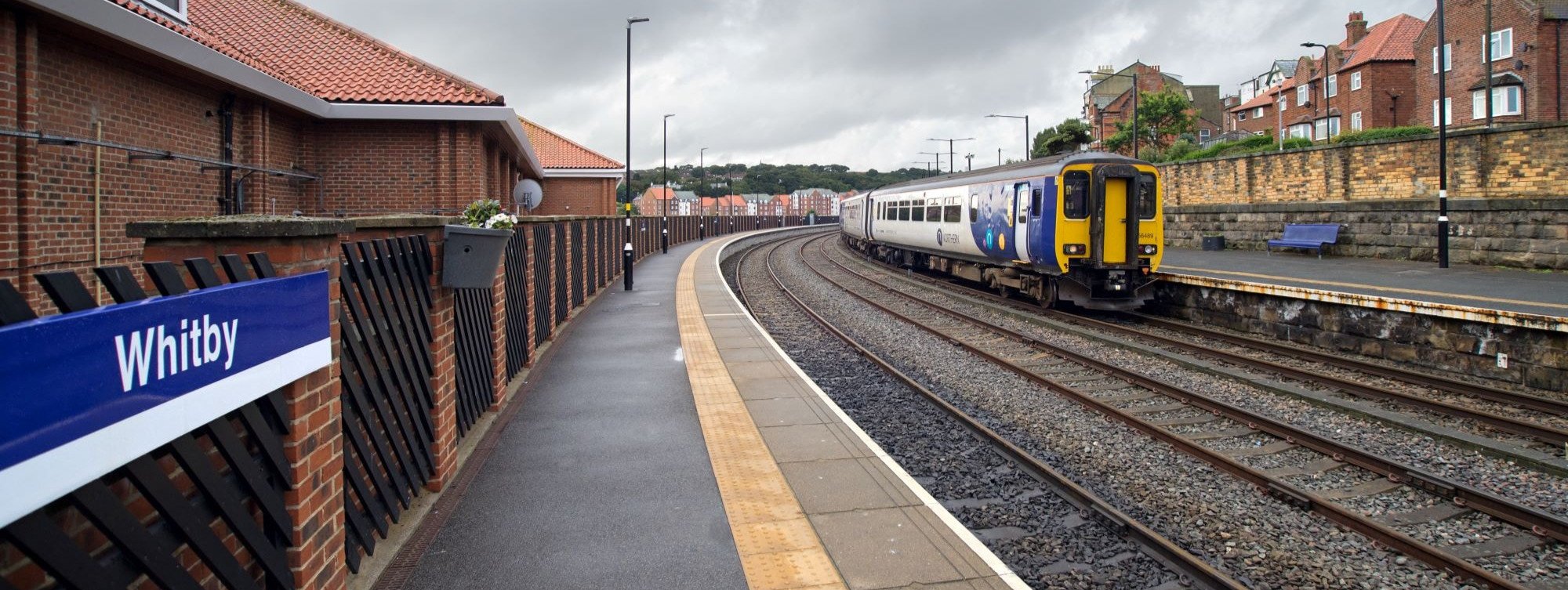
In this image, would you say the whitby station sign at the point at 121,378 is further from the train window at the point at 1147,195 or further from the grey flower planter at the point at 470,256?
the train window at the point at 1147,195

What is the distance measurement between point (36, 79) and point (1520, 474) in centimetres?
1248

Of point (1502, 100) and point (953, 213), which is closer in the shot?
point (953, 213)

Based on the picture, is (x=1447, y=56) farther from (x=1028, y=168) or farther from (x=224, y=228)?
(x=224, y=228)

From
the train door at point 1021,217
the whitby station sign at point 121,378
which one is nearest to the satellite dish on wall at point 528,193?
the train door at point 1021,217

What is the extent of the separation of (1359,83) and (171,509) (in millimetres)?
53867

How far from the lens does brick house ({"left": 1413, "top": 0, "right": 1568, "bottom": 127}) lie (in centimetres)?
3438

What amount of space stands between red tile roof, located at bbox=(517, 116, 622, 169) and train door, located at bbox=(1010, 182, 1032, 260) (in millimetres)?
19585

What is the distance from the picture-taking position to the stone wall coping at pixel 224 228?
3117 millimetres

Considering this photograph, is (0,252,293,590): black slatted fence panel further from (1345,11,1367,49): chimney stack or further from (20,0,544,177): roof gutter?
(1345,11,1367,49): chimney stack

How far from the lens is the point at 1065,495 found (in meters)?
6.46

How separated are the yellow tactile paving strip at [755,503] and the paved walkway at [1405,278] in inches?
379

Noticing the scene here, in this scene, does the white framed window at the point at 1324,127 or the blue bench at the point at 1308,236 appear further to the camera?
the white framed window at the point at 1324,127

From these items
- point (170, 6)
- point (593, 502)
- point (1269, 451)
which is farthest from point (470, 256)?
point (170, 6)

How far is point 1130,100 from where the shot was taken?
66.2 meters
